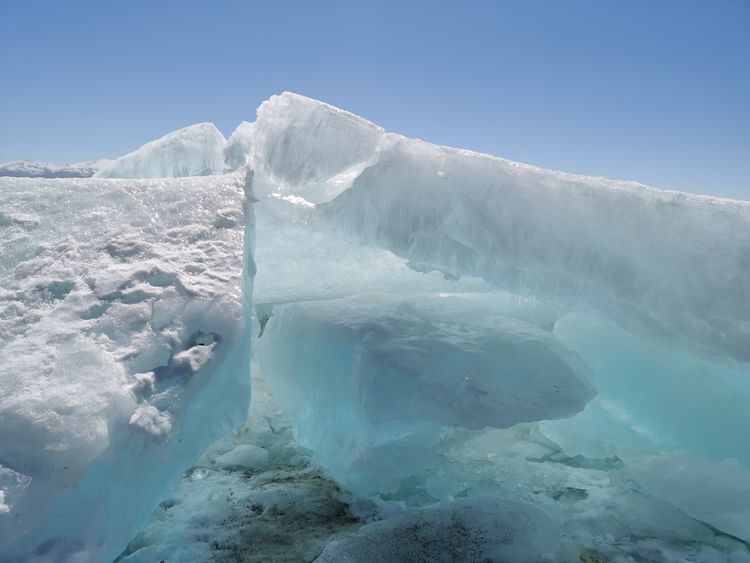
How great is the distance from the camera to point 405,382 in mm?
3471

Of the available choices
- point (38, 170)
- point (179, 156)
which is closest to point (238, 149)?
point (179, 156)

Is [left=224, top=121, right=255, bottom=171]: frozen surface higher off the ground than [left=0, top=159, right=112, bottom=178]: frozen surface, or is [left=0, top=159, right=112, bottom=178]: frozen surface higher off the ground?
[left=224, top=121, right=255, bottom=171]: frozen surface

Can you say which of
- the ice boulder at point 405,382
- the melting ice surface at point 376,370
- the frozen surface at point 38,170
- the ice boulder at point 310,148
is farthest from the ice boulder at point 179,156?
the frozen surface at point 38,170

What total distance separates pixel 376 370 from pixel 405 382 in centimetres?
21

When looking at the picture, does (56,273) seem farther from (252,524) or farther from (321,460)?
(321,460)

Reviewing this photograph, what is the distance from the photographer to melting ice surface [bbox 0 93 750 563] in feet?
7.81

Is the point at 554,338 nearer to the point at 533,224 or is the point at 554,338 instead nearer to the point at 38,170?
the point at 533,224

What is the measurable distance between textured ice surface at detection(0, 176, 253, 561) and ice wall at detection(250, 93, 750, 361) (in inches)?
31.6

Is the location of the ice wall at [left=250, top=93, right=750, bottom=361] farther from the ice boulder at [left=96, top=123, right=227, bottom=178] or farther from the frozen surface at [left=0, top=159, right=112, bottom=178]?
the frozen surface at [left=0, top=159, right=112, bottom=178]

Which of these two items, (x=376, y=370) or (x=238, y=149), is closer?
(x=376, y=370)

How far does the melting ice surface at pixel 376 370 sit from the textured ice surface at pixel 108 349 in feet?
0.04

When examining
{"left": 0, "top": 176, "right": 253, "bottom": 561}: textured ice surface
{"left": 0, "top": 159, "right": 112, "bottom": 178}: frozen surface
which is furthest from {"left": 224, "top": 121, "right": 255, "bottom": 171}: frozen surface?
{"left": 0, "top": 159, "right": 112, "bottom": 178}: frozen surface

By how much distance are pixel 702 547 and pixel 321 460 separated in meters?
2.47

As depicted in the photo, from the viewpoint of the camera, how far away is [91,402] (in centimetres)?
222
